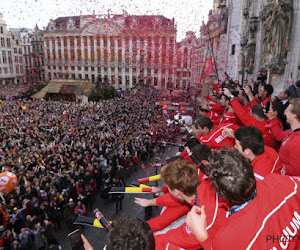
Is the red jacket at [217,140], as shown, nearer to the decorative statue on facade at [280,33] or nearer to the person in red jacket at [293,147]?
the person in red jacket at [293,147]

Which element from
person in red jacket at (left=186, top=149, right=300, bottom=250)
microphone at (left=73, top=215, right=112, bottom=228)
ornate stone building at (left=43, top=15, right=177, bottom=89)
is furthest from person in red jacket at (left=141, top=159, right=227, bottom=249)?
ornate stone building at (left=43, top=15, right=177, bottom=89)

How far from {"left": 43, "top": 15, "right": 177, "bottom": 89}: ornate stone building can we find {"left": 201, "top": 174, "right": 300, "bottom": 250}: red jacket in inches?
1898

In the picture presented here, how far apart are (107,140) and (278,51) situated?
11146 millimetres

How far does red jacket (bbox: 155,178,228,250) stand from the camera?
6.50 feet

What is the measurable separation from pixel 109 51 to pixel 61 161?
5171 cm

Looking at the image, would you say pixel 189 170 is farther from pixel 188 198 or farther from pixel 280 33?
pixel 280 33

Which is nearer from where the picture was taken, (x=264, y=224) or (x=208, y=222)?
(x=264, y=224)

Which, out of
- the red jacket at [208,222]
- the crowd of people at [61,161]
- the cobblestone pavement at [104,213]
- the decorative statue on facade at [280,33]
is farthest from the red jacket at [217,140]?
the decorative statue on facade at [280,33]

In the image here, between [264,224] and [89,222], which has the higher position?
[264,224]

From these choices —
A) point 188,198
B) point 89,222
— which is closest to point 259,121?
point 188,198

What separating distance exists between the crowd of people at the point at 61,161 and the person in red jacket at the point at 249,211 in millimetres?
7007

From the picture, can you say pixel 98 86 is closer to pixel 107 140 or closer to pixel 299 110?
pixel 107 140

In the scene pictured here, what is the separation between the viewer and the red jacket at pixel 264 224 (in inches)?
58.5

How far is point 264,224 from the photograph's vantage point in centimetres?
152
